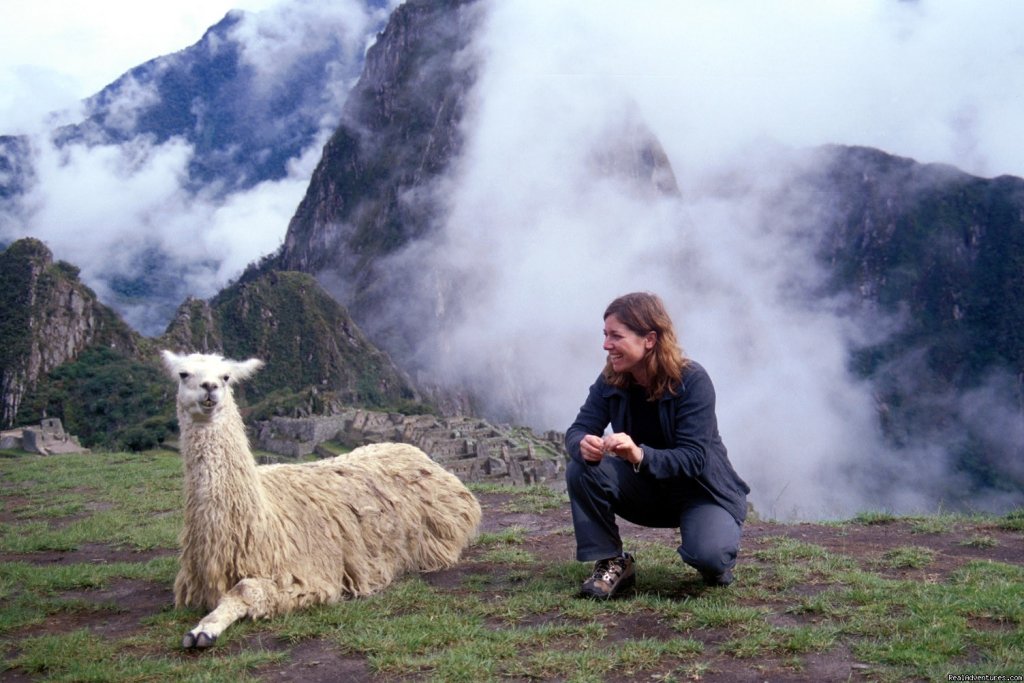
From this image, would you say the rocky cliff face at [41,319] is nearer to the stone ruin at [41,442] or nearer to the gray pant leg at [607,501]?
the stone ruin at [41,442]

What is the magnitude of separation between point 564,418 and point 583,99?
57.7m

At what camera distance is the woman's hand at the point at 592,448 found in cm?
386

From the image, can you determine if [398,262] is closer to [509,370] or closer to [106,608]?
[509,370]

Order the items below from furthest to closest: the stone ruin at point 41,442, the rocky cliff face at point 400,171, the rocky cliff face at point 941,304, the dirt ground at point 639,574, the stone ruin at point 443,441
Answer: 1. the rocky cliff face at point 400,171
2. the rocky cliff face at point 941,304
3. the stone ruin at point 41,442
4. the stone ruin at point 443,441
5. the dirt ground at point 639,574

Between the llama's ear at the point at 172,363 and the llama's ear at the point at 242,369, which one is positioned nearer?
the llama's ear at the point at 172,363

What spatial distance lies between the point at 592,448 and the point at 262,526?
1700mm

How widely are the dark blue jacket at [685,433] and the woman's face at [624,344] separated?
0.22 meters

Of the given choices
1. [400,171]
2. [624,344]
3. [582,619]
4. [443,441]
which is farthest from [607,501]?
[400,171]

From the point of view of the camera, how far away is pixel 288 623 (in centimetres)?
381

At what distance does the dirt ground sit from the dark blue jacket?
1.80 ft

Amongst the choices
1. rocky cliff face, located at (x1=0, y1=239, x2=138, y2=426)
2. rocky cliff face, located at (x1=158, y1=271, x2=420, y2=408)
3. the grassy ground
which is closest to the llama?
the grassy ground

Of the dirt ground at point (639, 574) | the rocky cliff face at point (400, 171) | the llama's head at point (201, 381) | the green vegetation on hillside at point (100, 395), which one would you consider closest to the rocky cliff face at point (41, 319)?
the green vegetation on hillside at point (100, 395)

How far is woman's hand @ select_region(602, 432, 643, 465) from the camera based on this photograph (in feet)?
12.3

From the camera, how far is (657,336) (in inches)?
159
